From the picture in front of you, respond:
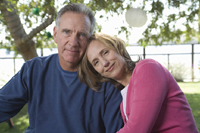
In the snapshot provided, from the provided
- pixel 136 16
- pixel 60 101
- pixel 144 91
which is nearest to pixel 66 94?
pixel 60 101

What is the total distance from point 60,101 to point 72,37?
510mm

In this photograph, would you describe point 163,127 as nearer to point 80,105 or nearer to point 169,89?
point 169,89

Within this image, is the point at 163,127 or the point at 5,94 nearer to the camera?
the point at 163,127

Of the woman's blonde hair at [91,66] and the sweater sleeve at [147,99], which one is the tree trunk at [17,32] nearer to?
the woman's blonde hair at [91,66]

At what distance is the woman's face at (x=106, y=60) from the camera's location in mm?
1596

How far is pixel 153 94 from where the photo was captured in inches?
46.7

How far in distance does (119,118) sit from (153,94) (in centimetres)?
54

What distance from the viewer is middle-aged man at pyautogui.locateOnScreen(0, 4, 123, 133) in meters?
1.66

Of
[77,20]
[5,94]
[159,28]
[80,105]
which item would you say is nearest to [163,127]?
[80,105]

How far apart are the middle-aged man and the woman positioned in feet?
0.29

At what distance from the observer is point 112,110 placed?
1.65 m

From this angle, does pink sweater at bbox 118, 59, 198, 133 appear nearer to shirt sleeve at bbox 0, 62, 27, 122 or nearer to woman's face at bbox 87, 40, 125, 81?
woman's face at bbox 87, 40, 125, 81

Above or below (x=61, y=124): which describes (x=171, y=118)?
above

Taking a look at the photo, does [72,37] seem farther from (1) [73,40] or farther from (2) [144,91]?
(2) [144,91]
